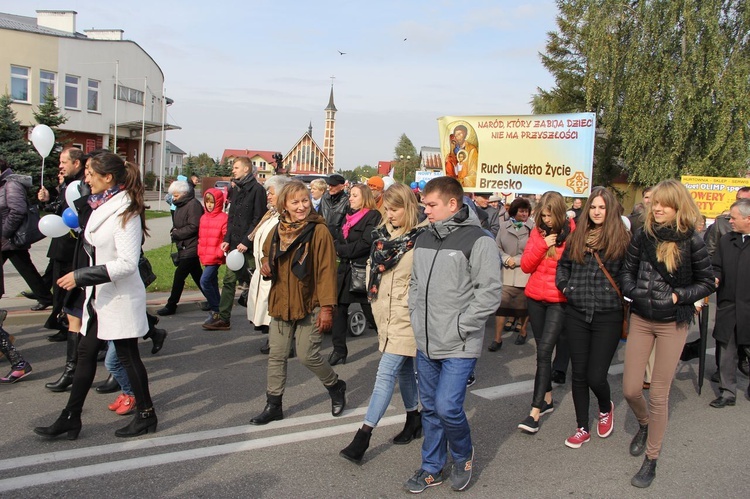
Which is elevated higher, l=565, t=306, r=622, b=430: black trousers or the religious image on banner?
the religious image on banner

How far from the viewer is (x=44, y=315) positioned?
8.00m

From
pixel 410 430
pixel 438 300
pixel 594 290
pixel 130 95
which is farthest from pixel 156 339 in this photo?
pixel 130 95

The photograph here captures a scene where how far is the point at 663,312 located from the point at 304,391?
311 cm

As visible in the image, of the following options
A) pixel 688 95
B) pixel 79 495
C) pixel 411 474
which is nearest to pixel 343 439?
pixel 411 474

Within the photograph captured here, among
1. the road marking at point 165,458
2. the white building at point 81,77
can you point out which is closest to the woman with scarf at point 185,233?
the road marking at point 165,458

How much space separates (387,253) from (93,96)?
44.0 m

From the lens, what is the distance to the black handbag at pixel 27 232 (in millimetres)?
7188

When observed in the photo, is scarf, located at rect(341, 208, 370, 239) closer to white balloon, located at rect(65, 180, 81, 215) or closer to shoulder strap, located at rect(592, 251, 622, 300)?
white balloon, located at rect(65, 180, 81, 215)

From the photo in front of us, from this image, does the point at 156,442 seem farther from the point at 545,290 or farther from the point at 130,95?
the point at 130,95

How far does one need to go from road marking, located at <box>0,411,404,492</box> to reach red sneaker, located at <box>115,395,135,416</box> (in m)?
0.87

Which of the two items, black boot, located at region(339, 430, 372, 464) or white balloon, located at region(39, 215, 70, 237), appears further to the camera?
white balloon, located at region(39, 215, 70, 237)

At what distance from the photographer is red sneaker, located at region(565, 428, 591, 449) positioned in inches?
190

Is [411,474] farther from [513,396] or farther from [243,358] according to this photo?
[243,358]

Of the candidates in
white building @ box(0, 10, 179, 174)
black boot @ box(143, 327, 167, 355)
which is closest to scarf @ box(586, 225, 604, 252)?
black boot @ box(143, 327, 167, 355)
